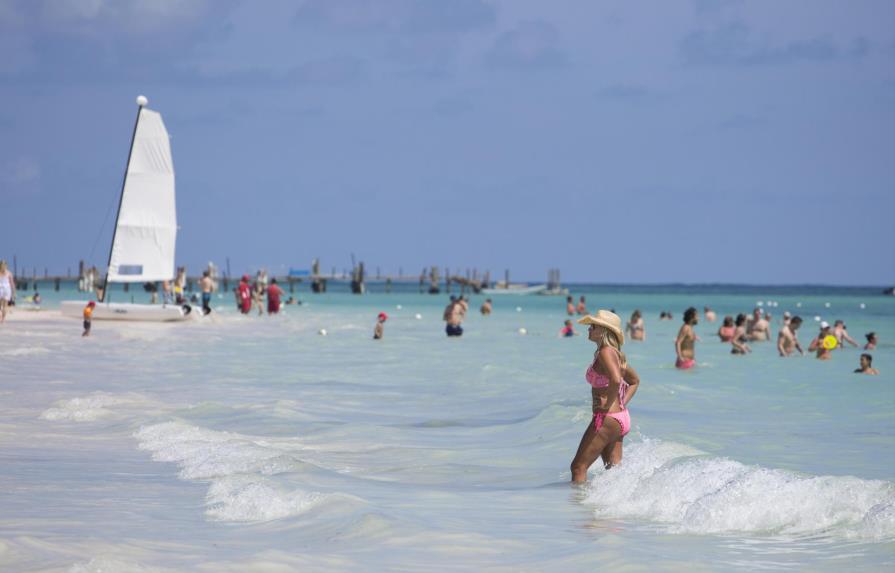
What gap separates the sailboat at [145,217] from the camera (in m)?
37.8

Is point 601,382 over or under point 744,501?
over

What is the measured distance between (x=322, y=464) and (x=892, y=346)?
28.9 metres

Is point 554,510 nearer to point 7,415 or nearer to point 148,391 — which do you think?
point 7,415

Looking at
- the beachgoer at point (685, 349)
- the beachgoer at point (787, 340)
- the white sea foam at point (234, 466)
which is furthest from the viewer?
the beachgoer at point (787, 340)

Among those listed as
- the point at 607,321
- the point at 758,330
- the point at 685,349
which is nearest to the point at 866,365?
the point at 685,349

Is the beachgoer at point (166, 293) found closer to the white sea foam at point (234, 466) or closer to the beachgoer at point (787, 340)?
the beachgoer at point (787, 340)

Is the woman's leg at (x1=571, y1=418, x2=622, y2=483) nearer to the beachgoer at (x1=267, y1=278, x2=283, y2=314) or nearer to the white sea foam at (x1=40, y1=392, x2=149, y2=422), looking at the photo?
the white sea foam at (x1=40, y1=392, x2=149, y2=422)

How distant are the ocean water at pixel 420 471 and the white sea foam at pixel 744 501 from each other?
0.06 feet

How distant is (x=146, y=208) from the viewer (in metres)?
38.5

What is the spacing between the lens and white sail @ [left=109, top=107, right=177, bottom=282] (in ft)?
125

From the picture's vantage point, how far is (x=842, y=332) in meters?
30.4

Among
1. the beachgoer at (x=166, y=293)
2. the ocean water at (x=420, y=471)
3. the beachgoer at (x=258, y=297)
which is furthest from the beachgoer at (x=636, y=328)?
the beachgoer at (x=258, y=297)

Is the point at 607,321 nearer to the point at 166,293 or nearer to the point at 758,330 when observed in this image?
the point at 758,330

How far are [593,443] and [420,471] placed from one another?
190 cm
